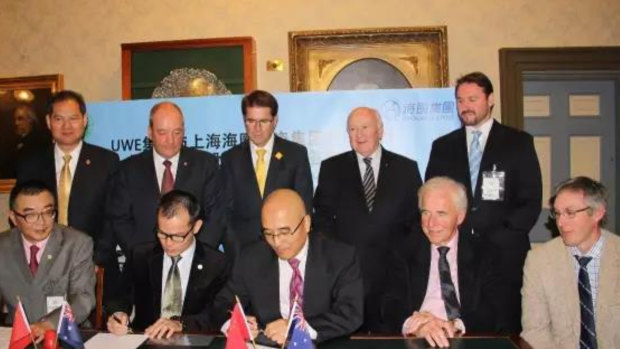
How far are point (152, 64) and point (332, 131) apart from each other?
1.71m

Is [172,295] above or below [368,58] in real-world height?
below

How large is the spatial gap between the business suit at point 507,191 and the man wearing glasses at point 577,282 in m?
0.42

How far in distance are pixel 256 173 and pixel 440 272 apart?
1.41 meters

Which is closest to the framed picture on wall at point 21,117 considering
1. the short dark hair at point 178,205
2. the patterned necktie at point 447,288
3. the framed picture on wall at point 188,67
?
the framed picture on wall at point 188,67

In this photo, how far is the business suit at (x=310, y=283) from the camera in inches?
97.7

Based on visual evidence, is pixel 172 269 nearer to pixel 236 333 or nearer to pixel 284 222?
pixel 284 222

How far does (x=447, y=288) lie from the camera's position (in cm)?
267

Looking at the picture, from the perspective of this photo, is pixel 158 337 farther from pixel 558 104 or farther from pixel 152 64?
pixel 558 104

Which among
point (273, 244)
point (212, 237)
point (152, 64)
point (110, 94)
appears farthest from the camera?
point (110, 94)

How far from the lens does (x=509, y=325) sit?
278 centimetres

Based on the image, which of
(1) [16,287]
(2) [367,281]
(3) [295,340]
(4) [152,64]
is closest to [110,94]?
(4) [152,64]

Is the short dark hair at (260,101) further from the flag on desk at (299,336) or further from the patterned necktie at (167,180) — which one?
the flag on desk at (299,336)

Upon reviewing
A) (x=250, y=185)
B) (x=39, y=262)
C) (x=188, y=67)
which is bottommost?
(x=39, y=262)

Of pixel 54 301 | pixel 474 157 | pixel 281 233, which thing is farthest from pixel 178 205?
pixel 474 157
